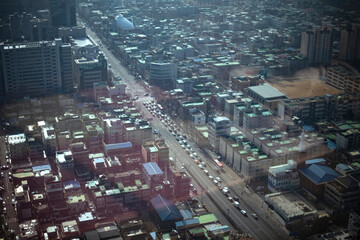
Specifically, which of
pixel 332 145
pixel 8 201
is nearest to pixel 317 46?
pixel 332 145

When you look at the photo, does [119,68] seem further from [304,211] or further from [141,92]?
[304,211]

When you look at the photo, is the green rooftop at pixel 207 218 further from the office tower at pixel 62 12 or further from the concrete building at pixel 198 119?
the office tower at pixel 62 12

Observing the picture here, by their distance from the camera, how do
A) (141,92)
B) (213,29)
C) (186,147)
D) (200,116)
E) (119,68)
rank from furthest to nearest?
1. (213,29)
2. (119,68)
3. (141,92)
4. (200,116)
5. (186,147)

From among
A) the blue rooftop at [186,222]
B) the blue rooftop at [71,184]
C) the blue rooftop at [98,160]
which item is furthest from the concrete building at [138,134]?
the blue rooftop at [186,222]

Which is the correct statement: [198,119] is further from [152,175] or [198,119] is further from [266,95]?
[152,175]

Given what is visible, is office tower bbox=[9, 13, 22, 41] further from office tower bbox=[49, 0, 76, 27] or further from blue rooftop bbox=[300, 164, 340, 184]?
blue rooftop bbox=[300, 164, 340, 184]

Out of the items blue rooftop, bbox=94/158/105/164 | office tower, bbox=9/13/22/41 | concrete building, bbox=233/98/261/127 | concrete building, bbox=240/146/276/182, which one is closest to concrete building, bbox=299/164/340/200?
concrete building, bbox=240/146/276/182

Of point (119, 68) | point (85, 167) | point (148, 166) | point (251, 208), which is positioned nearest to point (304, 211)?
point (251, 208)
